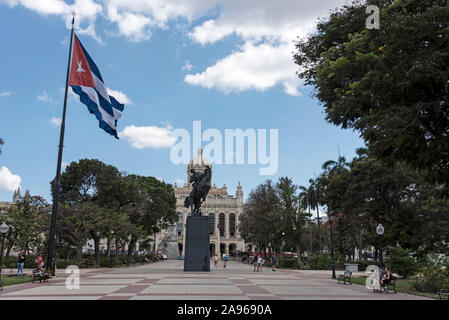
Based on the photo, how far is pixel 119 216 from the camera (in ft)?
120

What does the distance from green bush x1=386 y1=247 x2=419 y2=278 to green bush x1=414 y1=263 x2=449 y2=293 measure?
576cm

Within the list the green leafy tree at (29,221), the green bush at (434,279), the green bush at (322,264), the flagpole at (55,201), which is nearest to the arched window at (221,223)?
the green bush at (322,264)

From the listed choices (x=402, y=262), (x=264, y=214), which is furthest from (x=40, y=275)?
(x=264, y=214)

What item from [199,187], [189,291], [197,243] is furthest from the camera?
[199,187]

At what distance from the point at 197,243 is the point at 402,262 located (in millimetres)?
13866

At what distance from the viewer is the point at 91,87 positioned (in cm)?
1988

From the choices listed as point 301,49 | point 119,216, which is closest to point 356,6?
point 301,49

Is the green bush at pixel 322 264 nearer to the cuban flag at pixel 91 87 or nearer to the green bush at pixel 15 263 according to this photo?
the cuban flag at pixel 91 87

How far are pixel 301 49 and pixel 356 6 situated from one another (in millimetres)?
3389

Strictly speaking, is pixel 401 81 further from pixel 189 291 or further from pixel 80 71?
pixel 80 71

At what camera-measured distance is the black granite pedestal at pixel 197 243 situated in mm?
26625

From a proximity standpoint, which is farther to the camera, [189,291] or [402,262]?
[402,262]

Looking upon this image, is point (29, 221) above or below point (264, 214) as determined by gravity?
below

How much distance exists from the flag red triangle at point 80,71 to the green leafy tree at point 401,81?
497 inches
